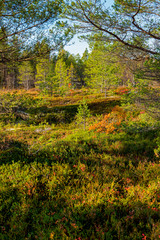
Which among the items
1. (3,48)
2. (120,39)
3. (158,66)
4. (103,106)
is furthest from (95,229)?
(103,106)

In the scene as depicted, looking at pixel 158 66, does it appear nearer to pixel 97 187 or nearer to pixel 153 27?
pixel 153 27

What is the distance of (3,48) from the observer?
6.00 meters

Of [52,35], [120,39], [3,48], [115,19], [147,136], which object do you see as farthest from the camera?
[147,136]

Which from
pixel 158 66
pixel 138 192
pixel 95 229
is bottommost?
pixel 95 229

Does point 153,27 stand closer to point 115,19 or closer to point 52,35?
point 115,19

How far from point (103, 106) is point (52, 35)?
12.8 metres

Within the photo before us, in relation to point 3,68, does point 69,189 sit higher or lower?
lower

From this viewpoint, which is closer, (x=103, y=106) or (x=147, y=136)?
(x=147, y=136)

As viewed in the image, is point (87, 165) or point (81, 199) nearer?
point (81, 199)

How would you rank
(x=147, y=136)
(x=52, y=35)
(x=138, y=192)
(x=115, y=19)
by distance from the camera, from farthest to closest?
(x=147, y=136)
(x=52, y=35)
(x=115, y=19)
(x=138, y=192)

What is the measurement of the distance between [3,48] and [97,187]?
691 centimetres

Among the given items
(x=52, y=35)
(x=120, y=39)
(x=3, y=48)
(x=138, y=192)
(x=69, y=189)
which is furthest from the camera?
(x=52, y=35)

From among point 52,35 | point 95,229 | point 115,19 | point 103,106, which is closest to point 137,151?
point 95,229

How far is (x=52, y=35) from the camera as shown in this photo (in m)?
Answer: 6.62
